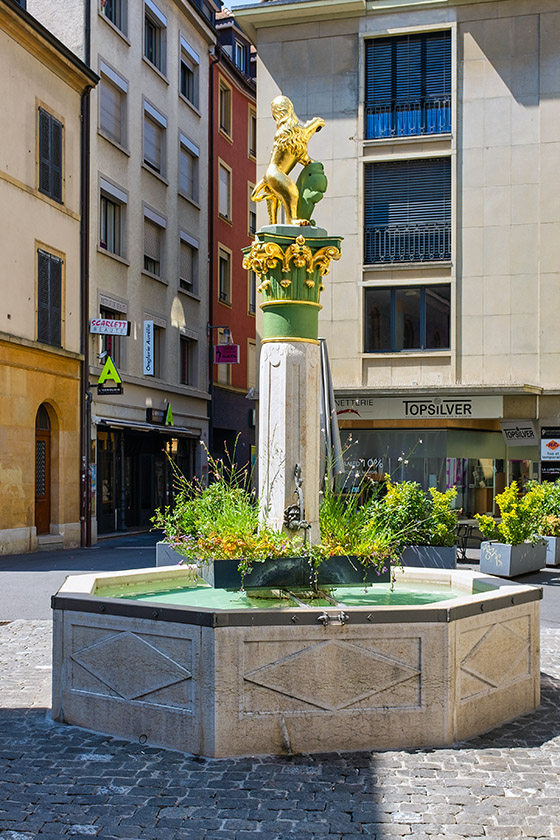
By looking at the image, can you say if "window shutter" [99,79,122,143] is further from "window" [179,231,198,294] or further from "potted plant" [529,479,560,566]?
"potted plant" [529,479,560,566]

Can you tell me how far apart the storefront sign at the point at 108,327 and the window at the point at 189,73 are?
10861 millimetres

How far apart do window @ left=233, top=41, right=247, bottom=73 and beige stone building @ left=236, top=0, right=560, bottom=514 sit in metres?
14.9

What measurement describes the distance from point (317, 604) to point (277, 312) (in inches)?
97.4

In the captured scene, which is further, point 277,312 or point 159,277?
point 159,277

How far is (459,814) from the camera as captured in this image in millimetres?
5055

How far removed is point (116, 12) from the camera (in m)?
26.3

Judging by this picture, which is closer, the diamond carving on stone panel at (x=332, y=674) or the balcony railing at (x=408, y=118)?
the diamond carving on stone panel at (x=332, y=674)

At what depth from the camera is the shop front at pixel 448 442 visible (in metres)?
22.4

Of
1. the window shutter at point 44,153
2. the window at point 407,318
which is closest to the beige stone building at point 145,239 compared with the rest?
the window shutter at point 44,153

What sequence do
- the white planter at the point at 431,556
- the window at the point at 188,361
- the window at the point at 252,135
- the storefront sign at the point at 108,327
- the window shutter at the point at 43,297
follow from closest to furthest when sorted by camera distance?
the white planter at the point at 431,556, the window shutter at the point at 43,297, the storefront sign at the point at 108,327, the window at the point at 188,361, the window at the point at 252,135

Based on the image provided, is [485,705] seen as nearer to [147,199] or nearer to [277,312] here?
[277,312]

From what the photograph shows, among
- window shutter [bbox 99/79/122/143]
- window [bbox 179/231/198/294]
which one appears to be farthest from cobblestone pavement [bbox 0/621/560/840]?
window [bbox 179/231/198/294]

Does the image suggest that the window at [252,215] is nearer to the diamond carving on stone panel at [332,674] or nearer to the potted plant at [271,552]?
the potted plant at [271,552]

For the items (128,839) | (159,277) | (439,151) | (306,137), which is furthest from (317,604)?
(159,277)
